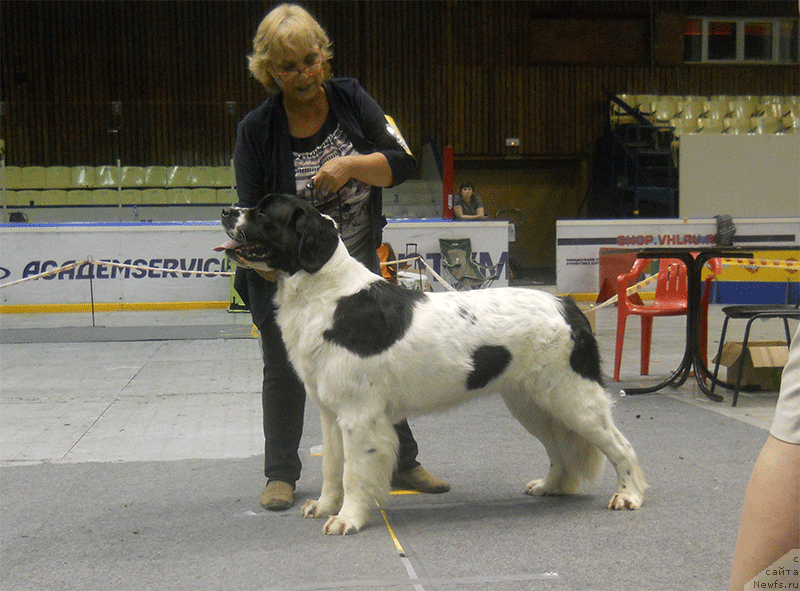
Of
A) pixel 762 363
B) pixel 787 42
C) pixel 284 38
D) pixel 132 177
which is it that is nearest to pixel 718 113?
Answer: pixel 787 42

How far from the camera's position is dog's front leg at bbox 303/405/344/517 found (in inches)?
124

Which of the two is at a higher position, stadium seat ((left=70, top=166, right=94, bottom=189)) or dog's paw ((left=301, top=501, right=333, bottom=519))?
stadium seat ((left=70, top=166, right=94, bottom=189))

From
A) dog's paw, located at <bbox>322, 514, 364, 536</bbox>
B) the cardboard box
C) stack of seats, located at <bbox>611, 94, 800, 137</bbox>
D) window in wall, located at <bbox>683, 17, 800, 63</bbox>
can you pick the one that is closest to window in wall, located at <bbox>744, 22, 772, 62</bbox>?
window in wall, located at <bbox>683, 17, 800, 63</bbox>

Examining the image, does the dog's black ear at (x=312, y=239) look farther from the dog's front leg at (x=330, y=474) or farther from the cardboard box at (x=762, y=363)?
the cardboard box at (x=762, y=363)

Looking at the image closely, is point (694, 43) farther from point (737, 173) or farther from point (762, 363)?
point (762, 363)

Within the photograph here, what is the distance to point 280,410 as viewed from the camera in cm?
346

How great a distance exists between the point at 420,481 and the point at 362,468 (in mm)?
694

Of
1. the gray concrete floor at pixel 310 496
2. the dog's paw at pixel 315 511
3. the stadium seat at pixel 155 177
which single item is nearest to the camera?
the gray concrete floor at pixel 310 496

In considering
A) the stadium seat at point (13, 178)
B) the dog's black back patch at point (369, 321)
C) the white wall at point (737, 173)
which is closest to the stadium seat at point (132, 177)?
the stadium seat at point (13, 178)

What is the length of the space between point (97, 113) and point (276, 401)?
705 inches

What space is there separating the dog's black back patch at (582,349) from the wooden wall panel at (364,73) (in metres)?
16.9

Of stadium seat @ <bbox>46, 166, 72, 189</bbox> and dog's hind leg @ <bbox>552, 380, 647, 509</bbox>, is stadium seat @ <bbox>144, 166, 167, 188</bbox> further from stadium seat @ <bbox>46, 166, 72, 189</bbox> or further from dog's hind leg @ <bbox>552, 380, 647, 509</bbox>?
dog's hind leg @ <bbox>552, 380, 647, 509</bbox>

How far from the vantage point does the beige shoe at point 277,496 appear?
3.29 meters

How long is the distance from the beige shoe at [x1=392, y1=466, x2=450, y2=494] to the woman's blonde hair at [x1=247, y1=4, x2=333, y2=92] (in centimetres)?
188
